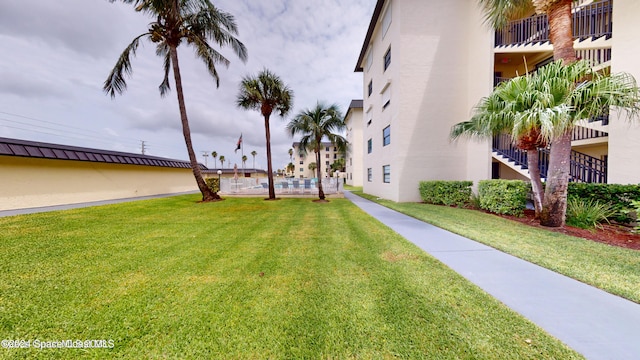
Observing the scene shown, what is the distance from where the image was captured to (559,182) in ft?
19.7

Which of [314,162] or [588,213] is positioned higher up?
[314,162]

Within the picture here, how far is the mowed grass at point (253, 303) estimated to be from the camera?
199 centimetres

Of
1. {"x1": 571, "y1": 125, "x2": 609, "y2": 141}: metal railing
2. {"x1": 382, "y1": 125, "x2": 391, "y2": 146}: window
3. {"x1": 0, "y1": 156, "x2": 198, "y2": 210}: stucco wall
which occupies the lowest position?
{"x1": 0, "y1": 156, "x2": 198, "y2": 210}: stucco wall

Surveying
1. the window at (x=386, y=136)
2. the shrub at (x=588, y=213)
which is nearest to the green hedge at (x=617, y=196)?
the shrub at (x=588, y=213)

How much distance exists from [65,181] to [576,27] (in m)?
28.1

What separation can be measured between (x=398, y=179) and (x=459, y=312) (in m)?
9.73

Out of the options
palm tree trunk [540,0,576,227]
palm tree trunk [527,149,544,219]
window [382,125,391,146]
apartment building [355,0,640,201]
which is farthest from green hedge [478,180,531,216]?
window [382,125,391,146]

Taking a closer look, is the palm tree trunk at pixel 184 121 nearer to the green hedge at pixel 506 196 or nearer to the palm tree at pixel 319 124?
the palm tree at pixel 319 124

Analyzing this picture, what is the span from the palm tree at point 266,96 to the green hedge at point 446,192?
32.8ft

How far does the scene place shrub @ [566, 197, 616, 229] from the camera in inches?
229

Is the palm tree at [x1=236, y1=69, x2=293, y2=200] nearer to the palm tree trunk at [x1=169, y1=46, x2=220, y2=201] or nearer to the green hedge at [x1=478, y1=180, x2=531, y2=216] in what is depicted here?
the palm tree trunk at [x1=169, y1=46, x2=220, y2=201]

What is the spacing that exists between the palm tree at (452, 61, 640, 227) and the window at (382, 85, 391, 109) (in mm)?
7444

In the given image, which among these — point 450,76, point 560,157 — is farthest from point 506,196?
point 450,76

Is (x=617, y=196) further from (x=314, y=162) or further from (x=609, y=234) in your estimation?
(x=314, y=162)
